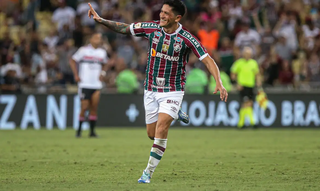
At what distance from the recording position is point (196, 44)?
314 inches

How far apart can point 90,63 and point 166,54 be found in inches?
305

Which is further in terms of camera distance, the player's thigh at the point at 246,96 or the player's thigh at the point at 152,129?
the player's thigh at the point at 246,96

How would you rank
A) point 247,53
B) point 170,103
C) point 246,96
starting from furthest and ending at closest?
1. point 246,96
2. point 247,53
3. point 170,103

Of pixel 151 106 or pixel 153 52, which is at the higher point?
pixel 153 52

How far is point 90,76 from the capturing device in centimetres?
1541

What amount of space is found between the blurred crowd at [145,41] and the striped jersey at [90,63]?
4167 millimetres

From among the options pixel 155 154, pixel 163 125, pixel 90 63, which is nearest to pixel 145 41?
pixel 90 63

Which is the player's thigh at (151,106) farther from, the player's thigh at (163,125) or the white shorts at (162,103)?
the player's thigh at (163,125)

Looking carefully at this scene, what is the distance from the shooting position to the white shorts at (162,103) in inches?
314

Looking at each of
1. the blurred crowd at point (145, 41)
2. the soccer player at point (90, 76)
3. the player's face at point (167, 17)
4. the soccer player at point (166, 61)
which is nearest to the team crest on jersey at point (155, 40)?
the soccer player at point (166, 61)

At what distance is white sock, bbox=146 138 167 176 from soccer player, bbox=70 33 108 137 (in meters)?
7.70

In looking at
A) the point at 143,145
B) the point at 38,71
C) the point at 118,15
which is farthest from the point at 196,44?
the point at 118,15

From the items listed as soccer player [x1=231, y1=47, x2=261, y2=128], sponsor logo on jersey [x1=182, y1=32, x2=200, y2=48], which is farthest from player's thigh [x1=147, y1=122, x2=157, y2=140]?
soccer player [x1=231, y1=47, x2=261, y2=128]

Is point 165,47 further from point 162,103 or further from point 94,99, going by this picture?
point 94,99
